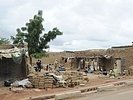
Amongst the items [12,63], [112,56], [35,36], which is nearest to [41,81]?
[12,63]

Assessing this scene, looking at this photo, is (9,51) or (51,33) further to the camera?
(51,33)

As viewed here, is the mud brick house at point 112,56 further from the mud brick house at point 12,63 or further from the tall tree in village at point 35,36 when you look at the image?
the mud brick house at point 12,63

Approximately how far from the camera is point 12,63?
2797cm

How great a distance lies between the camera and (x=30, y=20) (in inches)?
1516

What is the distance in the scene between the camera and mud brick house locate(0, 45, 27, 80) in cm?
2602

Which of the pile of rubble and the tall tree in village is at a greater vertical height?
the tall tree in village

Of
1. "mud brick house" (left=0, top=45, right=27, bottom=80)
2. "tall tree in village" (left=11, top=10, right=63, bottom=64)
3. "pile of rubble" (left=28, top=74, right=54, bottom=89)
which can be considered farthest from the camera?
"tall tree in village" (left=11, top=10, right=63, bottom=64)

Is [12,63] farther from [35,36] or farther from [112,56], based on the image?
[112,56]

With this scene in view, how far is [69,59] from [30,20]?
537 inches

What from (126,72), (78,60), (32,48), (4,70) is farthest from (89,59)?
(4,70)

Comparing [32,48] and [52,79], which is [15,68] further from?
[32,48]

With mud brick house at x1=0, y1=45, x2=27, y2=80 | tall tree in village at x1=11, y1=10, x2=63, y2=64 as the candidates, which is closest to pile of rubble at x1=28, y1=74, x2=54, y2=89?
mud brick house at x1=0, y1=45, x2=27, y2=80

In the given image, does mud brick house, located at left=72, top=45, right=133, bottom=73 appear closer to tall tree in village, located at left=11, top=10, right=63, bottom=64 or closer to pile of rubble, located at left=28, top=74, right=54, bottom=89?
tall tree in village, located at left=11, top=10, right=63, bottom=64

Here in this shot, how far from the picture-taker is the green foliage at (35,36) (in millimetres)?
38469
